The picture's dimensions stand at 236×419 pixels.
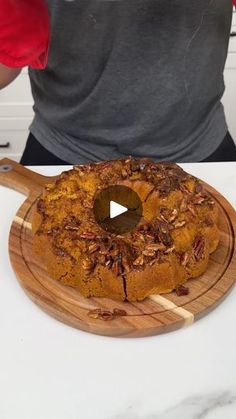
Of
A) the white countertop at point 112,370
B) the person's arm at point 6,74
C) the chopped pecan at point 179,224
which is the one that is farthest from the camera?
the person's arm at point 6,74

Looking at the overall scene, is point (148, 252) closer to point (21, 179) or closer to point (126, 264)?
point (126, 264)

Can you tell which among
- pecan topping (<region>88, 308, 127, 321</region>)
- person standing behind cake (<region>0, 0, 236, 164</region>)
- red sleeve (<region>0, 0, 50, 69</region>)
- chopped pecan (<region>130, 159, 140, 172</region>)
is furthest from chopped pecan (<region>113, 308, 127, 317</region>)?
person standing behind cake (<region>0, 0, 236, 164</region>)

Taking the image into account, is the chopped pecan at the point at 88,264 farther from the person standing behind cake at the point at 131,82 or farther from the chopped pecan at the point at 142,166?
the person standing behind cake at the point at 131,82

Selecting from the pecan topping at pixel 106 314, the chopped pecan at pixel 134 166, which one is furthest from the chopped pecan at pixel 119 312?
the chopped pecan at pixel 134 166

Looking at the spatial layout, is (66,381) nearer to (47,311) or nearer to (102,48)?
(47,311)

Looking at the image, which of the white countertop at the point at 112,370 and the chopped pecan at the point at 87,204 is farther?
the chopped pecan at the point at 87,204

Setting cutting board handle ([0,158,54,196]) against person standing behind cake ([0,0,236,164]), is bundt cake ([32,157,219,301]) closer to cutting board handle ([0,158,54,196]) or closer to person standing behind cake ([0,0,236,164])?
cutting board handle ([0,158,54,196])
